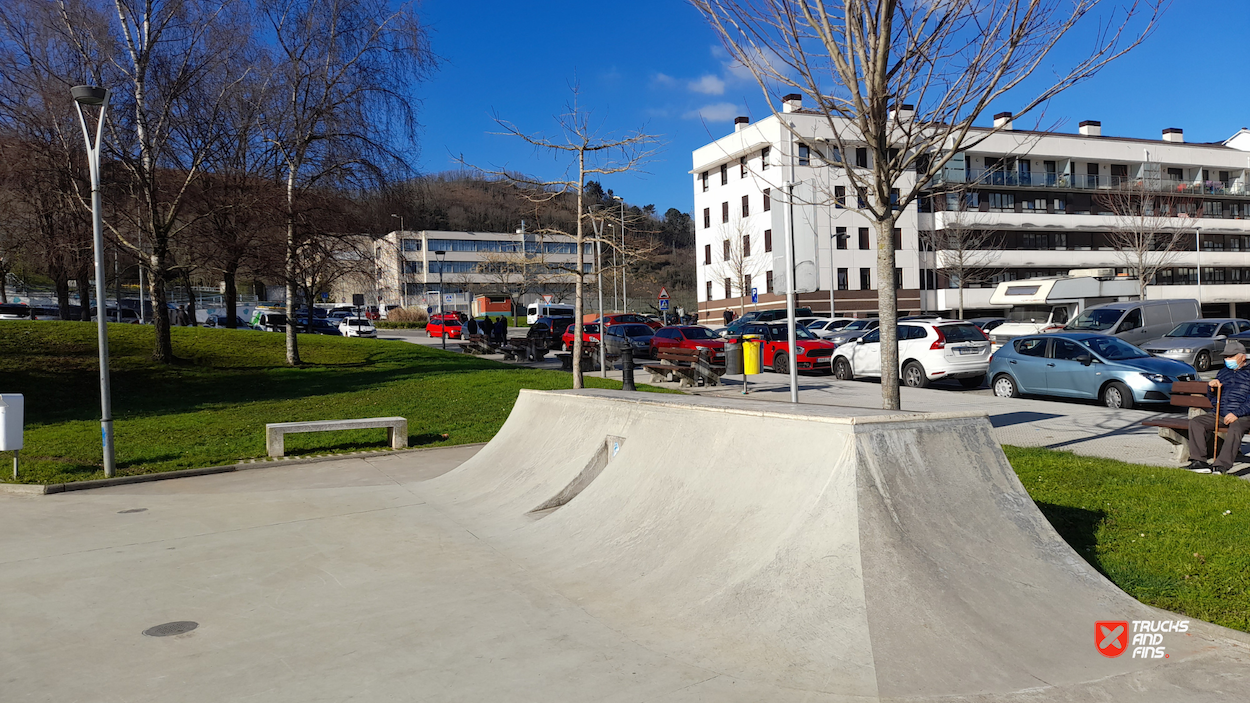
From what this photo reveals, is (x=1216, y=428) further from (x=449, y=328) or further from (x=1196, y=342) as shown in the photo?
(x=449, y=328)

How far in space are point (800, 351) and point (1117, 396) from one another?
10.8 m

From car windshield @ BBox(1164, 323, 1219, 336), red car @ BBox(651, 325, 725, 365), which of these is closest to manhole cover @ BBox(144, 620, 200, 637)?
red car @ BBox(651, 325, 725, 365)

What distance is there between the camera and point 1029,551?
16.6 feet

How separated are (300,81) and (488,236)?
98.5m

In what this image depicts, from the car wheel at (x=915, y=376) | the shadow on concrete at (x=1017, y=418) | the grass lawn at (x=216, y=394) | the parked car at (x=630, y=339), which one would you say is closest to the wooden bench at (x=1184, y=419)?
the shadow on concrete at (x=1017, y=418)

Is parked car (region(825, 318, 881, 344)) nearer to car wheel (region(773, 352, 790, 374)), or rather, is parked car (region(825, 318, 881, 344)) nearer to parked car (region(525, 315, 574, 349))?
car wheel (region(773, 352, 790, 374))

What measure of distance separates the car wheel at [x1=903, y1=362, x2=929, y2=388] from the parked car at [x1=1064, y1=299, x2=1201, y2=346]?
8.63 metres

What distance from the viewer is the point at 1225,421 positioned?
837 cm

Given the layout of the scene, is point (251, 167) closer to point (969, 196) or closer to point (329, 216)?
point (329, 216)

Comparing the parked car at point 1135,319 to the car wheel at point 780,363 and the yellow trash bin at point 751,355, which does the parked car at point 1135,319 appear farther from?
the yellow trash bin at point 751,355

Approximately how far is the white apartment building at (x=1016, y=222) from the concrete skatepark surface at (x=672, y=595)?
49.3 metres

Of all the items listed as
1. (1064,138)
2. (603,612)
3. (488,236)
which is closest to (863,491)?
(603,612)

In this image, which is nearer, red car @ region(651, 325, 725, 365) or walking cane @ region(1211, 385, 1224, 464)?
walking cane @ region(1211, 385, 1224, 464)

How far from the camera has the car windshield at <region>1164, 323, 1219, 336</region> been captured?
23.5m
